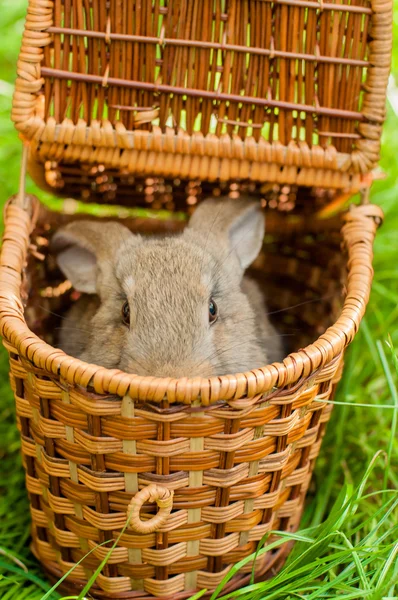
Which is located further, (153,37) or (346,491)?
(153,37)

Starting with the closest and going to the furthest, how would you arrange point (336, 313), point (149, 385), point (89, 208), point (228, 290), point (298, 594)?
1. point (149, 385)
2. point (298, 594)
3. point (228, 290)
4. point (336, 313)
5. point (89, 208)

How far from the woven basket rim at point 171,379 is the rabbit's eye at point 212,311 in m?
0.48

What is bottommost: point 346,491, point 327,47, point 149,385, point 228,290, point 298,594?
point 298,594

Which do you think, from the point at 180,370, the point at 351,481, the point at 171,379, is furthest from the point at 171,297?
the point at 351,481

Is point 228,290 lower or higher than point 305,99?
lower

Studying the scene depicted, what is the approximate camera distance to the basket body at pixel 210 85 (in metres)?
2.40

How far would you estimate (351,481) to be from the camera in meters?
2.73

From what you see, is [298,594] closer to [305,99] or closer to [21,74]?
[305,99]

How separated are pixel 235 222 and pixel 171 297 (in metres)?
0.74

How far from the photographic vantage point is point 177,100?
2500 millimetres

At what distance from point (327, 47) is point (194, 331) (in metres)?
1.15

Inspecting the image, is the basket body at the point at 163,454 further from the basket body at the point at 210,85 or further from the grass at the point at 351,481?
the basket body at the point at 210,85

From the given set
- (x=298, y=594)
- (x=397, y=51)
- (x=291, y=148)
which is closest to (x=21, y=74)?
(x=291, y=148)

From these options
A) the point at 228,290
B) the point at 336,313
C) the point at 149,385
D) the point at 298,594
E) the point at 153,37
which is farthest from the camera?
the point at 336,313
